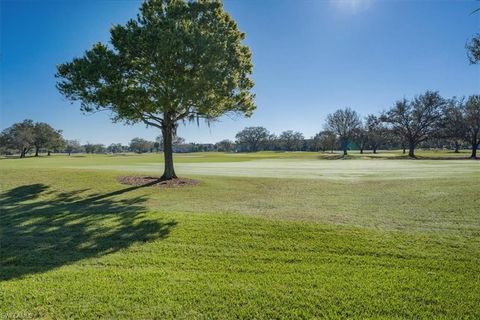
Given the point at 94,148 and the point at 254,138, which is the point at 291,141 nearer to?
the point at 254,138

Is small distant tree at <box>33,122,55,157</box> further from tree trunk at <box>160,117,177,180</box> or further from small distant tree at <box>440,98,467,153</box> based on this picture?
small distant tree at <box>440,98,467,153</box>

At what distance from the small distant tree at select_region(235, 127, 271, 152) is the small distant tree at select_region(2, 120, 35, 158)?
95307 mm

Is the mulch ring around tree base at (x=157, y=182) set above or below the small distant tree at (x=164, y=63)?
below

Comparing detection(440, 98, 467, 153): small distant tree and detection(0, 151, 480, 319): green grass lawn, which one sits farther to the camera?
detection(440, 98, 467, 153): small distant tree

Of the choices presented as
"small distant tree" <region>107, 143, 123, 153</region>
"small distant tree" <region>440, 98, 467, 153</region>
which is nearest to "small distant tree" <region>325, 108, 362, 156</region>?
Result: "small distant tree" <region>440, 98, 467, 153</region>

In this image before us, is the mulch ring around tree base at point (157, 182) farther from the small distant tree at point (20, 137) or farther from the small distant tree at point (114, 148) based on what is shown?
the small distant tree at point (114, 148)

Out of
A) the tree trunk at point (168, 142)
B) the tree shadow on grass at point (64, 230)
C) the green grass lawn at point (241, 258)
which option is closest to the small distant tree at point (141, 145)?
the tree trunk at point (168, 142)

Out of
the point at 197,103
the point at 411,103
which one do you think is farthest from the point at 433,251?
the point at 411,103

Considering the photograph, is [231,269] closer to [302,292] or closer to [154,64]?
[302,292]

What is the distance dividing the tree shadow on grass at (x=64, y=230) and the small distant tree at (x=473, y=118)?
70902 millimetres

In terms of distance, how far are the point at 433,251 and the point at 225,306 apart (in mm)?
5304

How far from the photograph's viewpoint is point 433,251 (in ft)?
22.3

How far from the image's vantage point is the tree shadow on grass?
6.59 m

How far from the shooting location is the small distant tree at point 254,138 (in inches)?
6058
